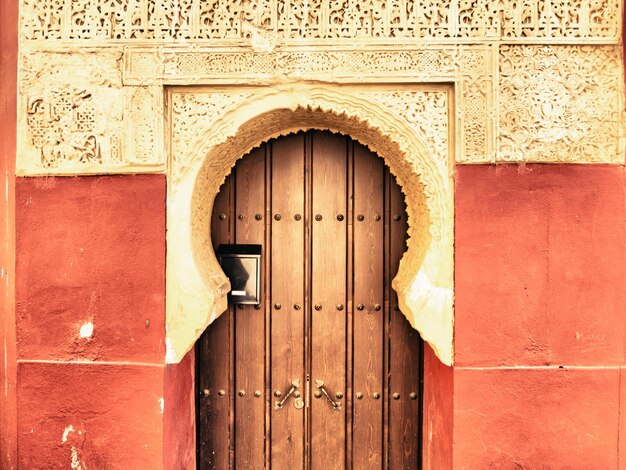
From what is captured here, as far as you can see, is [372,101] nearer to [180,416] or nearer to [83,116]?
[83,116]

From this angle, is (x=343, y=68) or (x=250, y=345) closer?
(x=343, y=68)

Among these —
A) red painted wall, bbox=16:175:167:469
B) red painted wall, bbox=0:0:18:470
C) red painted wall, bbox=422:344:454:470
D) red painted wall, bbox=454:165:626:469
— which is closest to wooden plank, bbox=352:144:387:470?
red painted wall, bbox=422:344:454:470

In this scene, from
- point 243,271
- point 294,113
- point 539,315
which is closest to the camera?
point 539,315

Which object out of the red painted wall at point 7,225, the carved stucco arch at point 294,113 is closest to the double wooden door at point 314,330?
the carved stucco arch at point 294,113

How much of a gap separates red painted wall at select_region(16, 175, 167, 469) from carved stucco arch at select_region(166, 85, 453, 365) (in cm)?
7

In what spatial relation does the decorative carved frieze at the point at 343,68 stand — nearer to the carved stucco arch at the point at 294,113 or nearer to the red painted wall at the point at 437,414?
the carved stucco arch at the point at 294,113

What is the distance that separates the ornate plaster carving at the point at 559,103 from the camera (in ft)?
6.05

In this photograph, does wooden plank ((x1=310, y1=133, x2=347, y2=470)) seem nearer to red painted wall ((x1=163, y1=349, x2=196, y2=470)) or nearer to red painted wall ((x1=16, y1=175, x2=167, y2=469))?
red painted wall ((x1=163, y1=349, x2=196, y2=470))

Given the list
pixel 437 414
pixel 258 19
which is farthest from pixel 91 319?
pixel 437 414

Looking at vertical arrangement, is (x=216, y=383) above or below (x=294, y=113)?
below

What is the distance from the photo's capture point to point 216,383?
221 cm

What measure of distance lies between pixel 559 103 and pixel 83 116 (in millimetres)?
2012

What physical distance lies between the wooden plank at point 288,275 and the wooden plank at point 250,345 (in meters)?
0.06

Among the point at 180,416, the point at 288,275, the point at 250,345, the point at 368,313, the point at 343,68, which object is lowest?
the point at 180,416
